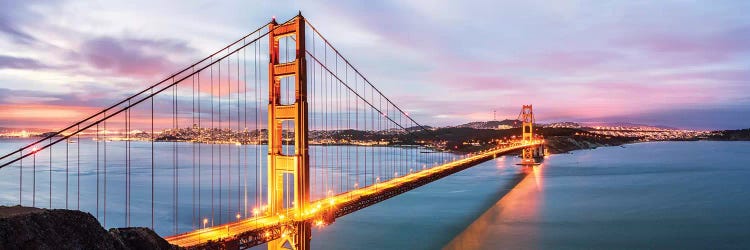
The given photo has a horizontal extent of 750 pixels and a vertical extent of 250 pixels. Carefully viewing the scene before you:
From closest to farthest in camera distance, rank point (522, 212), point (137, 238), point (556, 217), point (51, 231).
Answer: point (51, 231) < point (137, 238) < point (556, 217) < point (522, 212)

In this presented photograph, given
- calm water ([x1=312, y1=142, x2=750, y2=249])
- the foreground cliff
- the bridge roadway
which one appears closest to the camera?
the foreground cliff

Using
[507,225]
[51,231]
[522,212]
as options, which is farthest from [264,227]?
[522,212]

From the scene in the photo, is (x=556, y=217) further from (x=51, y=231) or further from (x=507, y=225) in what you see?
(x=51, y=231)

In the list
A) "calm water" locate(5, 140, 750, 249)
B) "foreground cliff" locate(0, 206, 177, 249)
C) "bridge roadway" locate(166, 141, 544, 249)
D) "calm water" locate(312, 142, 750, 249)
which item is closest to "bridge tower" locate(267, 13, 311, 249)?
"bridge roadway" locate(166, 141, 544, 249)

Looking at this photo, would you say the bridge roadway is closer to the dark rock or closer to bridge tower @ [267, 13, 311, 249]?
bridge tower @ [267, 13, 311, 249]

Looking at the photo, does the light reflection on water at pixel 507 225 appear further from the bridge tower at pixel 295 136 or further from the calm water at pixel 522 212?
the bridge tower at pixel 295 136
